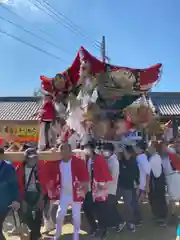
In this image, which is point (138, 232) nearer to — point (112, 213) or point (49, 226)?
point (112, 213)

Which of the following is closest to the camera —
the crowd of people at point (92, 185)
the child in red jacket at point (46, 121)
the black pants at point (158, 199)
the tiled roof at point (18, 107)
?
the crowd of people at point (92, 185)

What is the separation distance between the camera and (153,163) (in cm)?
674

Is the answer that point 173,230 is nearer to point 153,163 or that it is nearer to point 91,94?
point 153,163

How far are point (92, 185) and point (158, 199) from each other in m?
1.67

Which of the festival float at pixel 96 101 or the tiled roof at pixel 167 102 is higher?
the tiled roof at pixel 167 102

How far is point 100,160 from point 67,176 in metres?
0.80

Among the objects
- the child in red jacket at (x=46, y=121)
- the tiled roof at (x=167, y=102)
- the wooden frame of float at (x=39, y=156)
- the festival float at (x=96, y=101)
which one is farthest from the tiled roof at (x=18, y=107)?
the wooden frame of float at (x=39, y=156)

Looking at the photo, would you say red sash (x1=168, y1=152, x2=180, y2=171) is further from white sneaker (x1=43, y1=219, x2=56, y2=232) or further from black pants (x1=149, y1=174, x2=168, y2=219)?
white sneaker (x1=43, y1=219, x2=56, y2=232)

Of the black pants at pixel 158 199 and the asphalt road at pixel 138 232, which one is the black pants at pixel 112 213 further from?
the black pants at pixel 158 199

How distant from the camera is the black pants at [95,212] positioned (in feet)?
19.9

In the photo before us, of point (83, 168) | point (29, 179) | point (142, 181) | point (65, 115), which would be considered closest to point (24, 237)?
point (29, 179)

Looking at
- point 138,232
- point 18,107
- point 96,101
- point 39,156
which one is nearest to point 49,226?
point 39,156

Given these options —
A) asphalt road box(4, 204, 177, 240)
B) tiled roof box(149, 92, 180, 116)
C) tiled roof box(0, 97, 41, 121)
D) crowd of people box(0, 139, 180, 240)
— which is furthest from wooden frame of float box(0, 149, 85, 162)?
tiled roof box(0, 97, 41, 121)

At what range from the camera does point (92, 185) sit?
5910 millimetres
